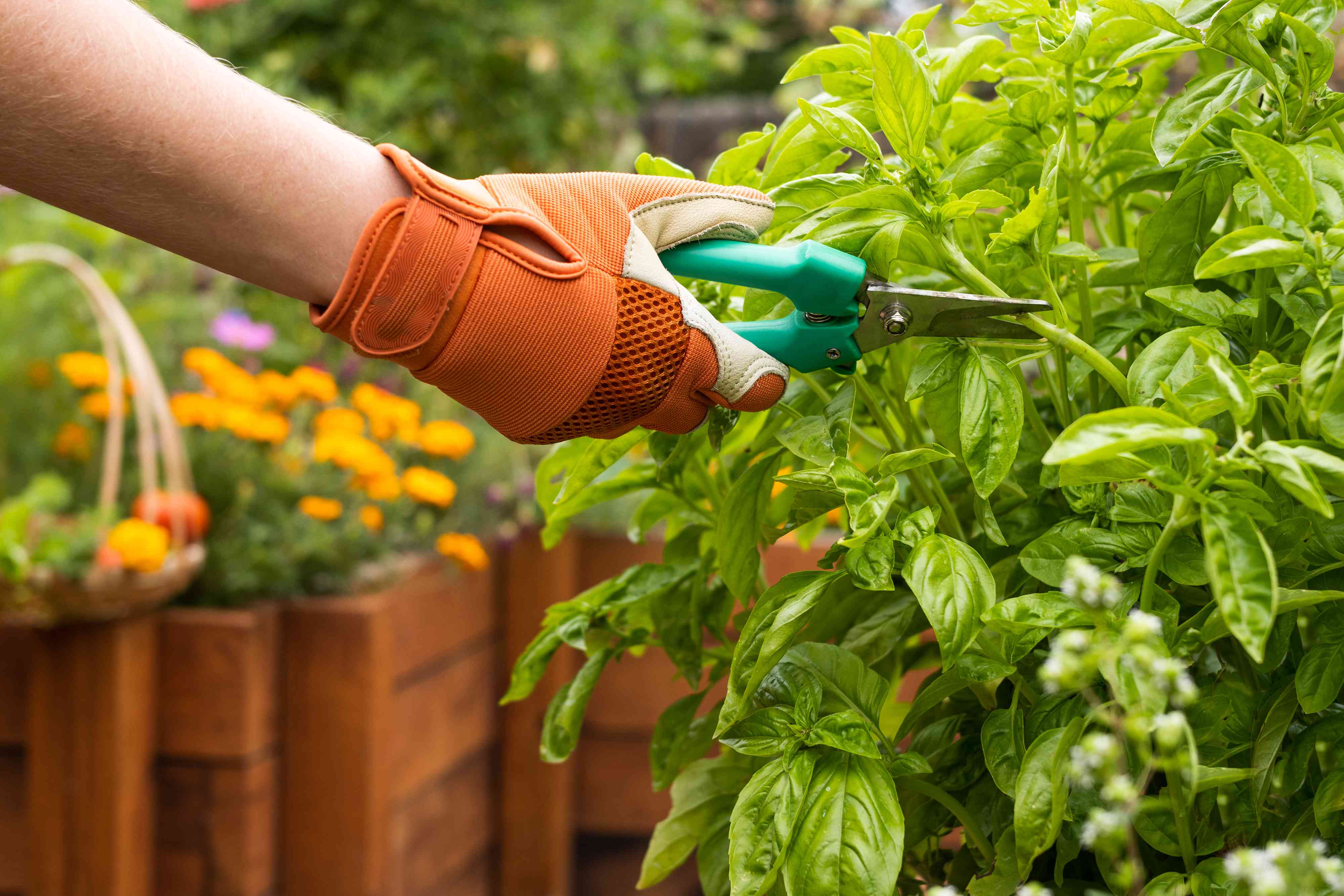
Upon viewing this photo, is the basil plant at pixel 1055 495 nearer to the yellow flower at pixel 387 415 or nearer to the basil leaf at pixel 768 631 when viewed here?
the basil leaf at pixel 768 631

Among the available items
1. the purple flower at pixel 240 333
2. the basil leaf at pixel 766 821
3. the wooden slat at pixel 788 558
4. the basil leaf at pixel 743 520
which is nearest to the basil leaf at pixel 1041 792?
the basil leaf at pixel 766 821

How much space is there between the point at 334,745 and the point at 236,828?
160 millimetres

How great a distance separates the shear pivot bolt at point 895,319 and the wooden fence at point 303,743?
3.62ft

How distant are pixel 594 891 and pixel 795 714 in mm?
1705

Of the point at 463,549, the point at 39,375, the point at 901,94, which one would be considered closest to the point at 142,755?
the point at 463,549

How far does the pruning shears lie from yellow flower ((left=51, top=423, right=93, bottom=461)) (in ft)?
4.48

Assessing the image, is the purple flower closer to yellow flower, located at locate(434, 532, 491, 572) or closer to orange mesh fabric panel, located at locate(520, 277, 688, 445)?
yellow flower, located at locate(434, 532, 491, 572)

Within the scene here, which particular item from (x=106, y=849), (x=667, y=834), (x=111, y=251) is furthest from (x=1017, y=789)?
(x=111, y=251)

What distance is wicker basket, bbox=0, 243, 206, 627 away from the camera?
1.29 metres

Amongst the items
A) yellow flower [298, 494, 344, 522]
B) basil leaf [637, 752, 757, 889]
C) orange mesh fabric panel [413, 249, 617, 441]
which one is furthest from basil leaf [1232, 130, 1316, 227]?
yellow flower [298, 494, 344, 522]

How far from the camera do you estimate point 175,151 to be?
23.2 inches

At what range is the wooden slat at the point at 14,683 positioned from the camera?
141cm

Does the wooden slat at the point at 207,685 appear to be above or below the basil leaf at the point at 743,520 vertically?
below

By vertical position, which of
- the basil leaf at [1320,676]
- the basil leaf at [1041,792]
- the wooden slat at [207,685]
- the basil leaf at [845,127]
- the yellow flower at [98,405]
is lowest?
the wooden slat at [207,685]
